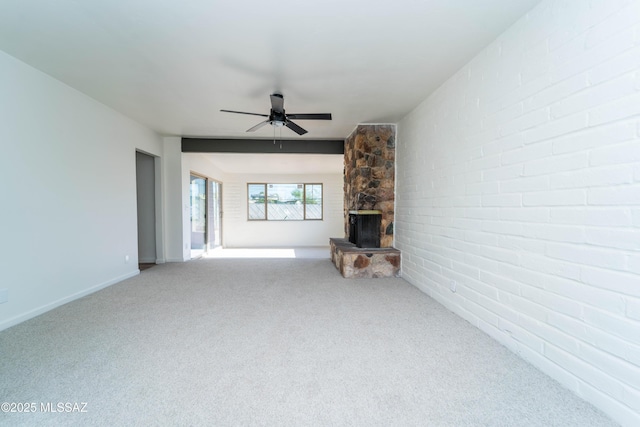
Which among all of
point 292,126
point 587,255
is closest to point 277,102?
point 292,126

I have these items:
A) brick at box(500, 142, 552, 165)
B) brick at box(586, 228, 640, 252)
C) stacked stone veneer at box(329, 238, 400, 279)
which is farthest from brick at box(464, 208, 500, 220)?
stacked stone veneer at box(329, 238, 400, 279)

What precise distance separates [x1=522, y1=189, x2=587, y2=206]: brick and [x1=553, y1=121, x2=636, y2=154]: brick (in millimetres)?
259

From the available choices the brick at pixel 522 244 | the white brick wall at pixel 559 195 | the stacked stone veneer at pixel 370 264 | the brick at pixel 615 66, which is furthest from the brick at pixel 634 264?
the stacked stone veneer at pixel 370 264

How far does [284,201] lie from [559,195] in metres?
7.85

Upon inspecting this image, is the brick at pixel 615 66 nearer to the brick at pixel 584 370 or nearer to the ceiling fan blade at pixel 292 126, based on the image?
the brick at pixel 584 370

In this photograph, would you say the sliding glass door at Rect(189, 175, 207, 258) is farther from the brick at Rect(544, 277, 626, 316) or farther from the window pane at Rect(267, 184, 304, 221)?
the brick at Rect(544, 277, 626, 316)

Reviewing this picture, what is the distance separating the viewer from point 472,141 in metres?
2.60

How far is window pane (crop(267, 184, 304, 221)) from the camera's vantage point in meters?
9.03

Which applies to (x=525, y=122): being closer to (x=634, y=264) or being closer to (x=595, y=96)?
(x=595, y=96)

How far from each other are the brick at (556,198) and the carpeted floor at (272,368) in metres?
1.14

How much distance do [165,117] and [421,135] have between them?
13.0 feet

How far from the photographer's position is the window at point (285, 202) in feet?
29.5

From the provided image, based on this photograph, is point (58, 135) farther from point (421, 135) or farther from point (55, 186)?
point (421, 135)

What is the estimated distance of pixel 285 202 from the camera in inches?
357
